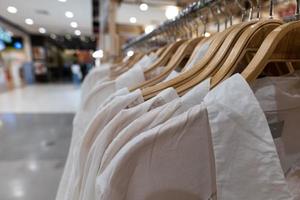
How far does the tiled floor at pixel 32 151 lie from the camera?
2170mm

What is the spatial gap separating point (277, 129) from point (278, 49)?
21cm

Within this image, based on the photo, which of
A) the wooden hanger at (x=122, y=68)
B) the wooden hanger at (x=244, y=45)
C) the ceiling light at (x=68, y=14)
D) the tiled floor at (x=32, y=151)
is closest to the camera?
the wooden hanger at (x=244, y=45)

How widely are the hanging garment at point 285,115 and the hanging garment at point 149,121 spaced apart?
196 millimetres

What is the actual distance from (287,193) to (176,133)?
0.22 meters

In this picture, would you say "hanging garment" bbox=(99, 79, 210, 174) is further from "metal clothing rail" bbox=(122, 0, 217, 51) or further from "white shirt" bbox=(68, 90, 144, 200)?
"metal clothing rail" bbox=(122, 0, 217, 51)

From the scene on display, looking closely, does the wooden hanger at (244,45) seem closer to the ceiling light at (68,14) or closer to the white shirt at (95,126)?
the white shirt at (95,126)

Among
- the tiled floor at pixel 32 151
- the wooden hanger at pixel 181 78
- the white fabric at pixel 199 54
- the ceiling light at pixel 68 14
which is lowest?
the tiled floor at pixel 32 151

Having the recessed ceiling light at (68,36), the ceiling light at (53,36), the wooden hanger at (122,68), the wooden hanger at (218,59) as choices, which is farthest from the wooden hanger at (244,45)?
the ceiling light at (53,36)

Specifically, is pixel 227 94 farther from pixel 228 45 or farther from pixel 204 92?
pixel 228 45

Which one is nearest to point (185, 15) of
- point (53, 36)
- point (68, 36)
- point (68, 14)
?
point (68, 14)

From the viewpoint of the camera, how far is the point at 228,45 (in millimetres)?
605

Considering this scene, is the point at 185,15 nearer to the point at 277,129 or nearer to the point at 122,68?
the point at 122,68

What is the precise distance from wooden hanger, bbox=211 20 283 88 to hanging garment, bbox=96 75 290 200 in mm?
86

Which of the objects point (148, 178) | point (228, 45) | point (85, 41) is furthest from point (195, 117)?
point (85, 41)
